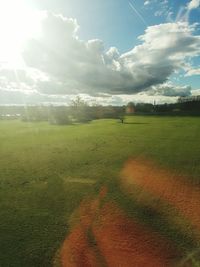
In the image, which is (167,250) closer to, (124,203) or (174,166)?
A: (124,203)

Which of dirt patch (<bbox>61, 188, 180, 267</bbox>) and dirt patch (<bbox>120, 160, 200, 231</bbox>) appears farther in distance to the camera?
dirt patch (<bbox>120, 160, 200, 231</bbox>)

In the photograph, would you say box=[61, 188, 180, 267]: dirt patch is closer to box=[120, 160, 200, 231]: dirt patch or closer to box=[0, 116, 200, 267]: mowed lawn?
box=[0, 116, 200, 267]: mowed lawn

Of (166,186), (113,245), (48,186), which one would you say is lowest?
(48,186)

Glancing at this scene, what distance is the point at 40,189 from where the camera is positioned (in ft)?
33.8

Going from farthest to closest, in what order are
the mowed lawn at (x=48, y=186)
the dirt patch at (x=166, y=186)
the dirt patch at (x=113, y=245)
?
the dirt patch at (x=166, y=186)
the mowed lawn at (x=48, y=186)
the dirt patch at (x=113, y=245)

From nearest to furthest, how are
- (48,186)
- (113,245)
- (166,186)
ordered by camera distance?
(113,245) → (166,186) → (48,186)

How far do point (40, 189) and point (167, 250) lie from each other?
19.4 ft

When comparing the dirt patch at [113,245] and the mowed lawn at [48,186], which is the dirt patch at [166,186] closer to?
the mowed lawn at [48,186]

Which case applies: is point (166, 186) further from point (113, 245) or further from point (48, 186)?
point (48, 186)

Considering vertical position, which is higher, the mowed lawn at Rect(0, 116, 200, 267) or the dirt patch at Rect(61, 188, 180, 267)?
the dirt patch at Rect(61, 188, 180, 267)

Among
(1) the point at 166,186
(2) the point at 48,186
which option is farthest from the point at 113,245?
(2) the point at 48,186

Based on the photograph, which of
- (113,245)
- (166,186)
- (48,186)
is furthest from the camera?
(48,186)

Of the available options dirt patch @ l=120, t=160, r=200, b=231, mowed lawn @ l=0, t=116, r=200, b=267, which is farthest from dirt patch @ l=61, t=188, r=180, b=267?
dirt patch @ l=120, t=160, r=200, b=231

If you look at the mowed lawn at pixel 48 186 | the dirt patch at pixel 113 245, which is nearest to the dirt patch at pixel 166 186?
the mowed lawn at pixel 48 186
